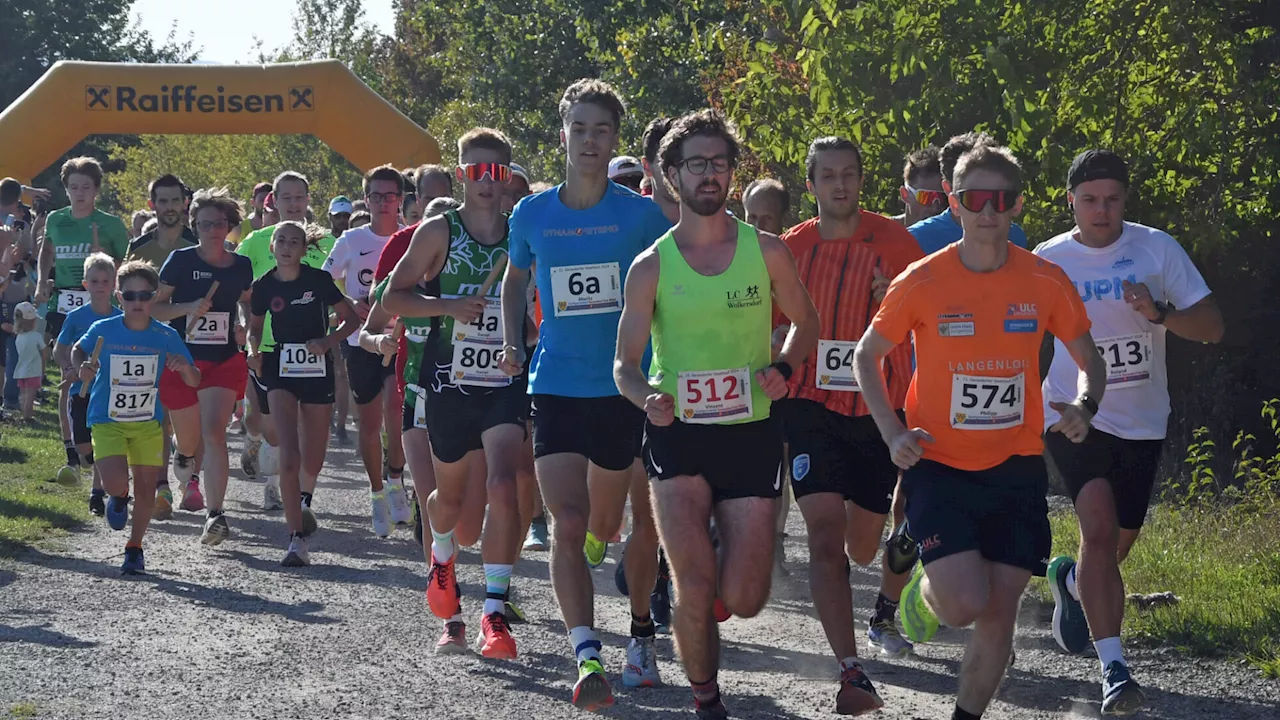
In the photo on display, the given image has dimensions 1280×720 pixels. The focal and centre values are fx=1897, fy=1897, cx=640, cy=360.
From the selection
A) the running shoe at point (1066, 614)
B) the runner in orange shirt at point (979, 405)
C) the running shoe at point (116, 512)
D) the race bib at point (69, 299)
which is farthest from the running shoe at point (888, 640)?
the race bib at point (69, 299)

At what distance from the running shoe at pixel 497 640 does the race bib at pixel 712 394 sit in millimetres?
1434

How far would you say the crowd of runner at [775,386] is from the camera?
235 inches

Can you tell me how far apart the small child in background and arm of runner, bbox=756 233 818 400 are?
1235 cm

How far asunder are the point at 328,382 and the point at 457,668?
382 cm

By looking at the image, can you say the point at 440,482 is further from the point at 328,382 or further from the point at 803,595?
the point at 328,382

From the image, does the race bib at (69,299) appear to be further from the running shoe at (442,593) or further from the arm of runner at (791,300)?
the arm of runner at (791,300)

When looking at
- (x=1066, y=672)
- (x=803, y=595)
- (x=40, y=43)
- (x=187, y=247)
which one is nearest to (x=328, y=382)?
(x=187, y=247)

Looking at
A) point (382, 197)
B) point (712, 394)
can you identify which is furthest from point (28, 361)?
point (712, 394)

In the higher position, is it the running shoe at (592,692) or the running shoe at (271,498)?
the running shoe at (271,498)

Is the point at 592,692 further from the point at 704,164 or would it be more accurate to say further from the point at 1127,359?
the point at 1127,359

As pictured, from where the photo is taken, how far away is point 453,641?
7.85 metres

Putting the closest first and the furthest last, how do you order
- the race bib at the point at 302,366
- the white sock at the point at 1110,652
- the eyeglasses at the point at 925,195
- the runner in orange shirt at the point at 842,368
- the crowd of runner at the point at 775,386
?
the crowd of runner at the point at 775,386 < the white sock at the point at 1110,652 < the runner in orange shirt at the point at 842,368 < the eyeglasses at the point at 925,195 < the race bib at the point at 302,366

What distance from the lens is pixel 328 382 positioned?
1105 centimetres

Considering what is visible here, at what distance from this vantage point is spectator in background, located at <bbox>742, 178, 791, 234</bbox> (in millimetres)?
8781
